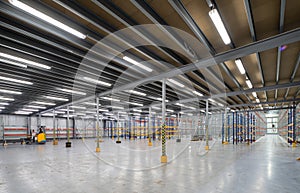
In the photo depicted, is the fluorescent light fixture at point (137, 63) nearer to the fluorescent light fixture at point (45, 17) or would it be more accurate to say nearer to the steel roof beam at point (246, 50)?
the steel roof beam at point (246, 50)

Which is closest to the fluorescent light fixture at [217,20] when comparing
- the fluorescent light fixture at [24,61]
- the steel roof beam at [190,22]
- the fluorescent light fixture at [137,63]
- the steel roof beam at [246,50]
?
the steel roof beam at [190,22]

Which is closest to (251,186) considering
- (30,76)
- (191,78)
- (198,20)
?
(198,20)

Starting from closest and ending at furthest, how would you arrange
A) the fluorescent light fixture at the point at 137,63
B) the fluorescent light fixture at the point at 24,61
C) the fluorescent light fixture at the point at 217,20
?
the fluorescent light fixture at the point at 217,20 → the fluorescent light fixture at the point at 24,61 → the fluorescent light fixture at the point at 137,63

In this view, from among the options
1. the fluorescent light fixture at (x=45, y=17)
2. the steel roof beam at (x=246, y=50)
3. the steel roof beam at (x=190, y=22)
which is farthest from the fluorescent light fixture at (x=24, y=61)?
the steel roof beam at (x=190, y=22)

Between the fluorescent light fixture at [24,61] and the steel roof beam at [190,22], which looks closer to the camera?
the steel roof beam at [190,22]

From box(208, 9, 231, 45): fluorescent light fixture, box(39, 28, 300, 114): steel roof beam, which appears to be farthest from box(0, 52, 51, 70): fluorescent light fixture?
box(208, 9, 231, 45): fluorescent light fixture

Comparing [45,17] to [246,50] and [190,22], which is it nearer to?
[190,22]

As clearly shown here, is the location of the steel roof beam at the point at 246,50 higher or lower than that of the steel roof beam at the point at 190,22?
lower

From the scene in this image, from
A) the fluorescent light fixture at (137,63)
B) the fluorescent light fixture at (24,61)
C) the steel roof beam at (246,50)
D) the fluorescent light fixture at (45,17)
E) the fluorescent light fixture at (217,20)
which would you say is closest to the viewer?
the fluorescent light fixture at (45,17)

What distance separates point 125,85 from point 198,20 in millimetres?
7309

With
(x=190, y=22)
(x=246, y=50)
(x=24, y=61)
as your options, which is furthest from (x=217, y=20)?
(x=24, y=61)

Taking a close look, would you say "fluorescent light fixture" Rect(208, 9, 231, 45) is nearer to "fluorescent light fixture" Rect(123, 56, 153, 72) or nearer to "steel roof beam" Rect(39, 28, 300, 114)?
"steel roof beam" Rect(39, 28, 300, 114)

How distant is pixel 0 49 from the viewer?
7566 millimetres

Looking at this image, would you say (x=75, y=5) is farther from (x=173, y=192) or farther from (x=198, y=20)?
(x=173, y=192)
